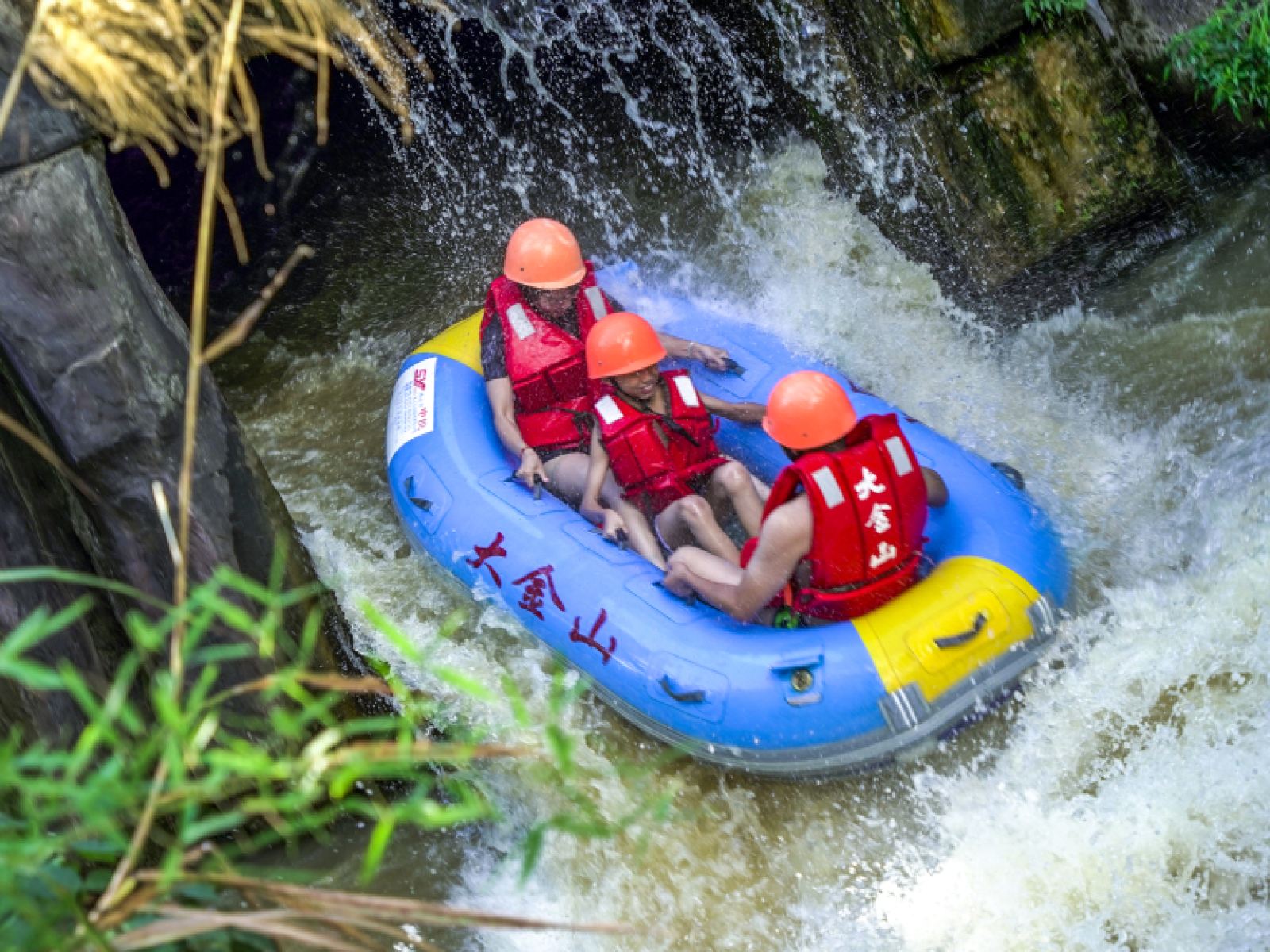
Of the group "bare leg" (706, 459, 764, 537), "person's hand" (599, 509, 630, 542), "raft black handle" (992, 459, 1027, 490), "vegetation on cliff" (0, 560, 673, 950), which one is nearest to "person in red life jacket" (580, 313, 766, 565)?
"bare leg" (706, 459, 764, 537)

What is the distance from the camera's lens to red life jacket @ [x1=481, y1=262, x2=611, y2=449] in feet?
15.8

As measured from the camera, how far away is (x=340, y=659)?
4.02 m

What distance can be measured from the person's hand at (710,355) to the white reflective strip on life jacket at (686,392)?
497 mm

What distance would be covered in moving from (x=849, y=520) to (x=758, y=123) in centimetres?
356

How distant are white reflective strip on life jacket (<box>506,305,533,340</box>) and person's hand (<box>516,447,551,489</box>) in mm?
482

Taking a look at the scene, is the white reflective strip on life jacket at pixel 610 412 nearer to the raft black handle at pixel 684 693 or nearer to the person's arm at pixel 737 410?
the person's arm at pixel 737 410

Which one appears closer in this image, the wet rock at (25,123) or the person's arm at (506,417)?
the wet rock at (25,123)

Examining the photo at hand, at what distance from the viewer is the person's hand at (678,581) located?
4.04 meters

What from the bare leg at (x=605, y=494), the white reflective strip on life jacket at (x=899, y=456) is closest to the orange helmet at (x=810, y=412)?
the white reflective strip on life jacket at (x=899, y=456)

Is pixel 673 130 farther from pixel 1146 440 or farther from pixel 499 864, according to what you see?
pixel 499 864

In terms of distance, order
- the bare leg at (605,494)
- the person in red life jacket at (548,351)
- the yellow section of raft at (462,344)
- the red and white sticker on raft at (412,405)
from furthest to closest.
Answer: the yellow section of raft at (462,344)
the red and white sticker on raft at (412,405)
the person in red life jacket at (548,351)
the bare leg at (605,494)

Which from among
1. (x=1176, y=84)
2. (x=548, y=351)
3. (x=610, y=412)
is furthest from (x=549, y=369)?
(x=1176, y=84)

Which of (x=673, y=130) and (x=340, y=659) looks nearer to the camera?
(x=340, y=659)

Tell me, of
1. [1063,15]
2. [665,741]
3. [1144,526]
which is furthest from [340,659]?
[1063,15]
